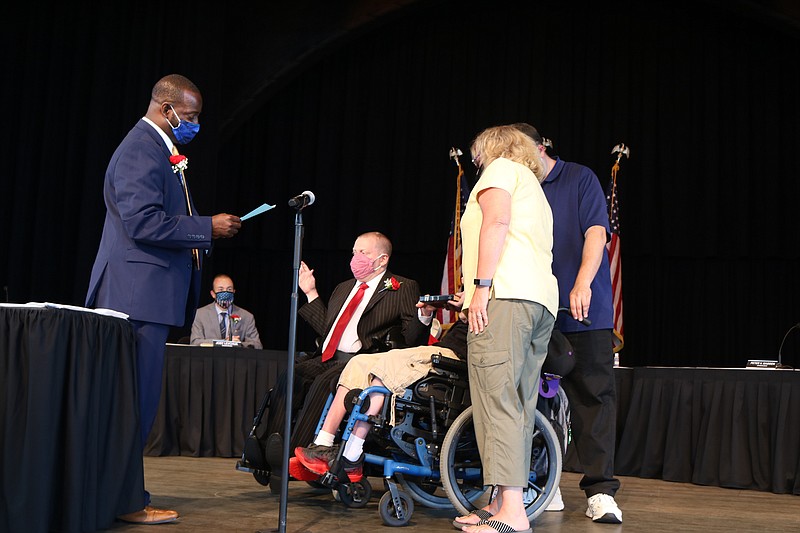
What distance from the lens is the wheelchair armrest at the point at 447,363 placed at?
3.08 metres

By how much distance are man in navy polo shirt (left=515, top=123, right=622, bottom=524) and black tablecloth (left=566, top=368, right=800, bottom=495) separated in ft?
5.75

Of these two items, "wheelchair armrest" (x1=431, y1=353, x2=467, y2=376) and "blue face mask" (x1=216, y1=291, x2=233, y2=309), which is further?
"blue face mask" (x1=216, y1=291, x2=233, y2=309)

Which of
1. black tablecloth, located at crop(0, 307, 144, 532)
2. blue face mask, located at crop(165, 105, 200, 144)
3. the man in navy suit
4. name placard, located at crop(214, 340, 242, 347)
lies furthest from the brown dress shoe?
name placard, located at crop(214, 340, 242, 347)

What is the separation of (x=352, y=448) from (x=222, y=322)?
146 inches

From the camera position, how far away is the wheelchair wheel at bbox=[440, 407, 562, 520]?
2.91 meters

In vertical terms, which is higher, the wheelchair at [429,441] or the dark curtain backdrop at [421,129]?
the dark curtain backdrop at [421,129]

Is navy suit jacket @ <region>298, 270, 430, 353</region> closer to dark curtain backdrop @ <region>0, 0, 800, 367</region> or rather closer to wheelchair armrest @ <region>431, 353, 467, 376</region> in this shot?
wheelchair armrest @ <region>431, 353, 467, 376</region>

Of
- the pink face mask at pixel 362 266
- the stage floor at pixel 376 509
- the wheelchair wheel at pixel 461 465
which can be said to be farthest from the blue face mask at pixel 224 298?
the wheelchair wheel at pixel 461 465

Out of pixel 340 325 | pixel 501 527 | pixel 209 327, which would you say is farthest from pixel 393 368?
pixel 209 327

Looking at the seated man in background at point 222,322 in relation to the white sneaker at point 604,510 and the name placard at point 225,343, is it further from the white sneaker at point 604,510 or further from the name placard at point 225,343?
the white sneaker at point 604,510

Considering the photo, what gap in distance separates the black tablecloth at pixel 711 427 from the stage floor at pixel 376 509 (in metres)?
0.14

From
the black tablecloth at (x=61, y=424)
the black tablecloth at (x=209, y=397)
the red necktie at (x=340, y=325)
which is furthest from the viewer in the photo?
the black tablecloth at (x=209, y=397)

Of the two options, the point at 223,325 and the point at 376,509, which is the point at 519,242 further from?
the point at 223,325

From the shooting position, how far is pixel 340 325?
391 cm
